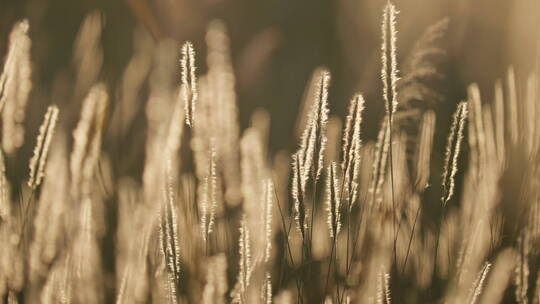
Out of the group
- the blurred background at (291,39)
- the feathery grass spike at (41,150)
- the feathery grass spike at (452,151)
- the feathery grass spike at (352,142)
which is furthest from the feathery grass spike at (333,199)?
the blurred background at (291,39)

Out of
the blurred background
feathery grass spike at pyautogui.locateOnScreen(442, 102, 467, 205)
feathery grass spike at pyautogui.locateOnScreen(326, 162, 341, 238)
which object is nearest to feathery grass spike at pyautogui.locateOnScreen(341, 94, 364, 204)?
feathery grass spike at pyautogui.locateOnScreen(326, 162, 341, 238)

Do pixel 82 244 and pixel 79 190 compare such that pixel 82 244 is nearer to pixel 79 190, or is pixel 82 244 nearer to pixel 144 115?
pixel 79 190

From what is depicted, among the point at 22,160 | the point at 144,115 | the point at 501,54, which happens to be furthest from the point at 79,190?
the point at 501,54

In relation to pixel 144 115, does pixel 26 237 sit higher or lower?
lower

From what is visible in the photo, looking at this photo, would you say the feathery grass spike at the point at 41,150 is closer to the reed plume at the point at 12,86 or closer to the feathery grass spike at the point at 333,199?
the reed plume at the point at 12,86

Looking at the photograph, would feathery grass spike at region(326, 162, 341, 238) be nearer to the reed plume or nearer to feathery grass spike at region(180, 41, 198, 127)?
feathery grass spike at region(180, 41, 198, 127)
